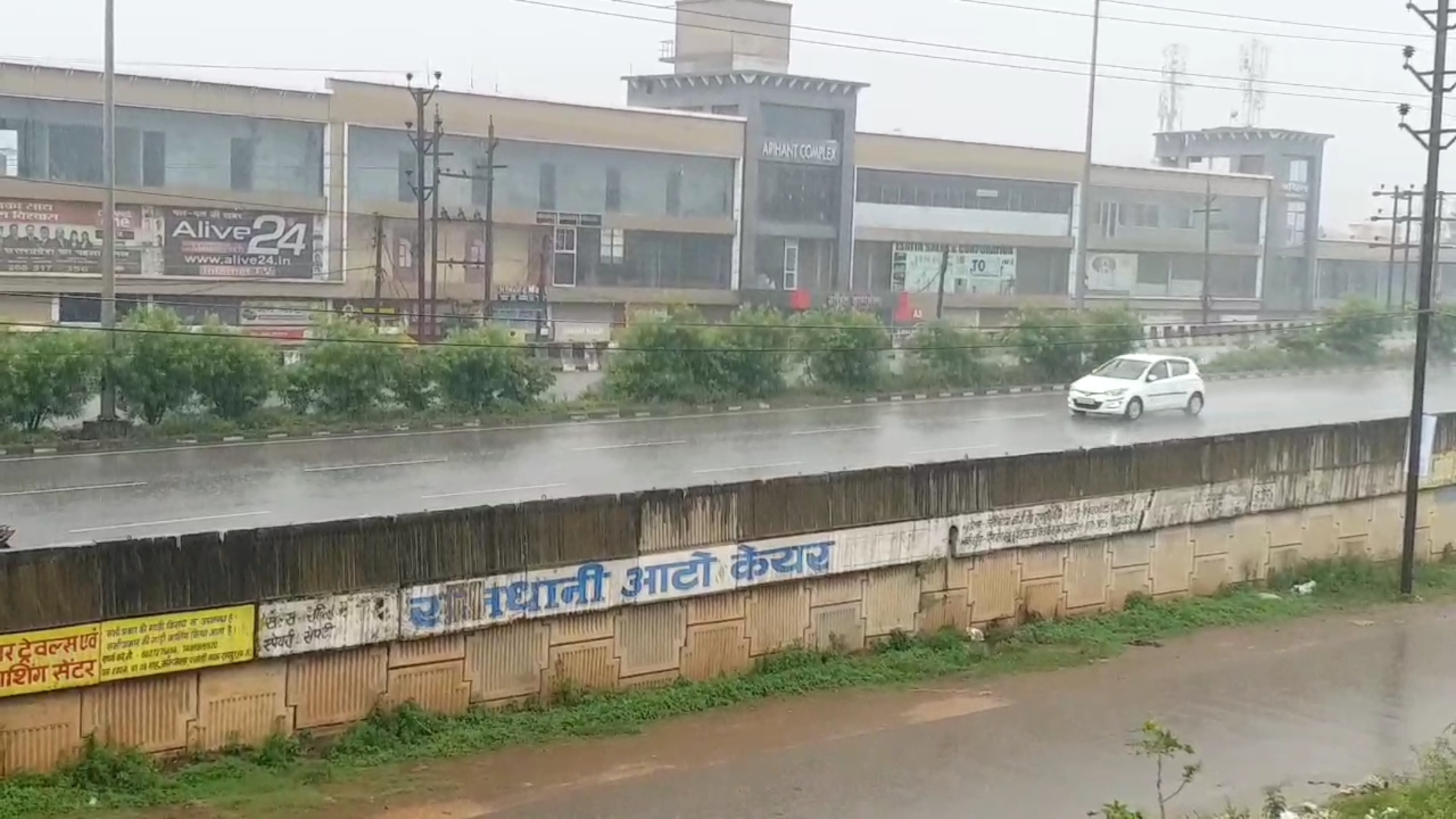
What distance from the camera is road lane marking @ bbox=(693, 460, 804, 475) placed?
25.4m

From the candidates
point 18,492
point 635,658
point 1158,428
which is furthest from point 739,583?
point 1158,428

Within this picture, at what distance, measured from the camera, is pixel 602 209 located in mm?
53219

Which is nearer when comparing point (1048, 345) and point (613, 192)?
point (1048, 345)

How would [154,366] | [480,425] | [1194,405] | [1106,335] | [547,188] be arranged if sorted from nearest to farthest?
[154,366], [480,425], [1194,405], [1106,335], [547,188]

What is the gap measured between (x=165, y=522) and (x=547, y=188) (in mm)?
32831

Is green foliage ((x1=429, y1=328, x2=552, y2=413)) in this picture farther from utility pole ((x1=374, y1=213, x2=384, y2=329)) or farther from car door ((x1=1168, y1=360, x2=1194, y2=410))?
car door ((x1=1168, y1=360, x2=1194, y2=410))

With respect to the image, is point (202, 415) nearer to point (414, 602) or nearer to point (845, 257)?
point (414, 602)

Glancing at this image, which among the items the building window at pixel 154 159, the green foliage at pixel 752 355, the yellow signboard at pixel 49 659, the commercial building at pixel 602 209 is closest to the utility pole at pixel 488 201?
the commercial building at pixel 602 209

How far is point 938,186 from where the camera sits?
62750 millimetres

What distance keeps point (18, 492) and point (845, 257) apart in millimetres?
41299

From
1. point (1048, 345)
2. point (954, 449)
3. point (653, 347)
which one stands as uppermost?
point (1048, 345)

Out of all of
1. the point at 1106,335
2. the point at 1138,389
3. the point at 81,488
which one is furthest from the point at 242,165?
the point at 1138,389

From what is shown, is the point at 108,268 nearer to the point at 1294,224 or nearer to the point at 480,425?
the point at 480,425

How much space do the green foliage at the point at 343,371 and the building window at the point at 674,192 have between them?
26364 mm
